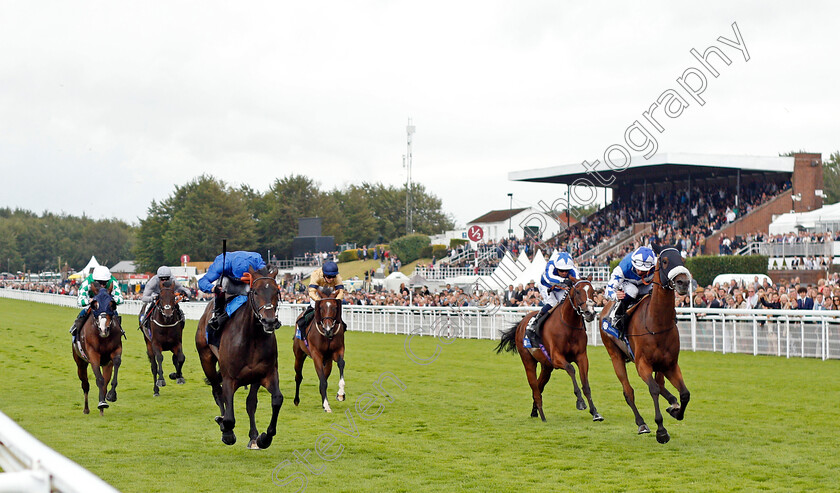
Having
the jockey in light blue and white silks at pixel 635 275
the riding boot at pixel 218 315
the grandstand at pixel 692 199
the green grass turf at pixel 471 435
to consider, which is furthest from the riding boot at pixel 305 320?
the grandstand at pixel 692 199

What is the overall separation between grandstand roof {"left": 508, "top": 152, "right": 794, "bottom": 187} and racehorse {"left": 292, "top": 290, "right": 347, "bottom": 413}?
27504 millimetres

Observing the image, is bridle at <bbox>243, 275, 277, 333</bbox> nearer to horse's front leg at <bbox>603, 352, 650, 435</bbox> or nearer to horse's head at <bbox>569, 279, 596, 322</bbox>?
horse's head at <bbox>569, 279, 596, 322</bbox>

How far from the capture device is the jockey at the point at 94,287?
10.4 m

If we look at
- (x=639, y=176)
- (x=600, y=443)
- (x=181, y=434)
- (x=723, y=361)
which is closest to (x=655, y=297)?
(x=600, y=443)

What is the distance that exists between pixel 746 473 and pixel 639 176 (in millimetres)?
35976

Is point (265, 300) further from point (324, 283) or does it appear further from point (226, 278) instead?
point (324, 283)

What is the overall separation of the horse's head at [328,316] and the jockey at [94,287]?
241 cm

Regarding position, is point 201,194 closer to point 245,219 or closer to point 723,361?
point 245,219

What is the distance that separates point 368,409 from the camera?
10750 millimetres

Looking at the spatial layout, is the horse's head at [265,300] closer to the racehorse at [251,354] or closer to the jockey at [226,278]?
the racehorse at [251,354]

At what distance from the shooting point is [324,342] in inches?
421

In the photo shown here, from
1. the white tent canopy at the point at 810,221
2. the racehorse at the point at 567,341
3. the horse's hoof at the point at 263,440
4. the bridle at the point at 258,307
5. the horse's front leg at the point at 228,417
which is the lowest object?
the horse's hoof at the point at 263,440

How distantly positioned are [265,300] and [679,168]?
108ft

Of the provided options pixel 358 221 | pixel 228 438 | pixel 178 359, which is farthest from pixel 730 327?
pixel 358 221
